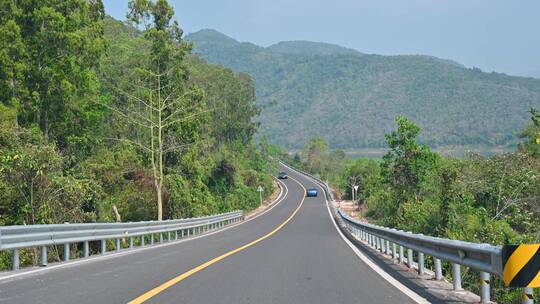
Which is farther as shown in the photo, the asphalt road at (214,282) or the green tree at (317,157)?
the green tree at (317,157)

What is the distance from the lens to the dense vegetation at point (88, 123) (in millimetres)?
22781

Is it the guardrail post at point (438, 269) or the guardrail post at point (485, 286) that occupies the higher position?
the guardrail post at point (485, 286)

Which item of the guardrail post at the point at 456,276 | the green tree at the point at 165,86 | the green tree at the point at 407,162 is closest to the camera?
the guardrail post at the point at 456,276

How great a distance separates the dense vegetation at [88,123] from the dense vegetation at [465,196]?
15811mm

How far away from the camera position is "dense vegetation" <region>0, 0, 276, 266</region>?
74.7 feet

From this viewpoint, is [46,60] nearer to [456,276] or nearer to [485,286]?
[456,276]

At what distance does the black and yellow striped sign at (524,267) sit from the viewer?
6660 mm

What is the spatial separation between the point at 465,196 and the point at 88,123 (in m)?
26.2

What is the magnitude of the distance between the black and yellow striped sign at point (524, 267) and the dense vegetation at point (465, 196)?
35.4ft

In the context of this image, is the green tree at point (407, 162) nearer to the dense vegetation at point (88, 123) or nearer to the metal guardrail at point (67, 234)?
the dense vegetation at point (88, 123)

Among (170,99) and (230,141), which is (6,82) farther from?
(230,141)

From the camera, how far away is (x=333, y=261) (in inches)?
585

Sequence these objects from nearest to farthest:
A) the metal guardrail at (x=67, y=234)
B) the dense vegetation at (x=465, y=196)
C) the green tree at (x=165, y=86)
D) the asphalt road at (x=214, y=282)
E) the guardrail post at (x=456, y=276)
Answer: the asphalt road at (x=214, y=282) → the guardrail post at (x=456, y=276) → the metal guardrail at (x=67, y=234) → the dense vegetation at (x=465, y=196) → the green tree at (x=165, y=86)

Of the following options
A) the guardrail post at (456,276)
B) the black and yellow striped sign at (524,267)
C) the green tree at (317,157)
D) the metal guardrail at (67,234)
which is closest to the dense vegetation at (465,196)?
the guardrail post at (456,276)
